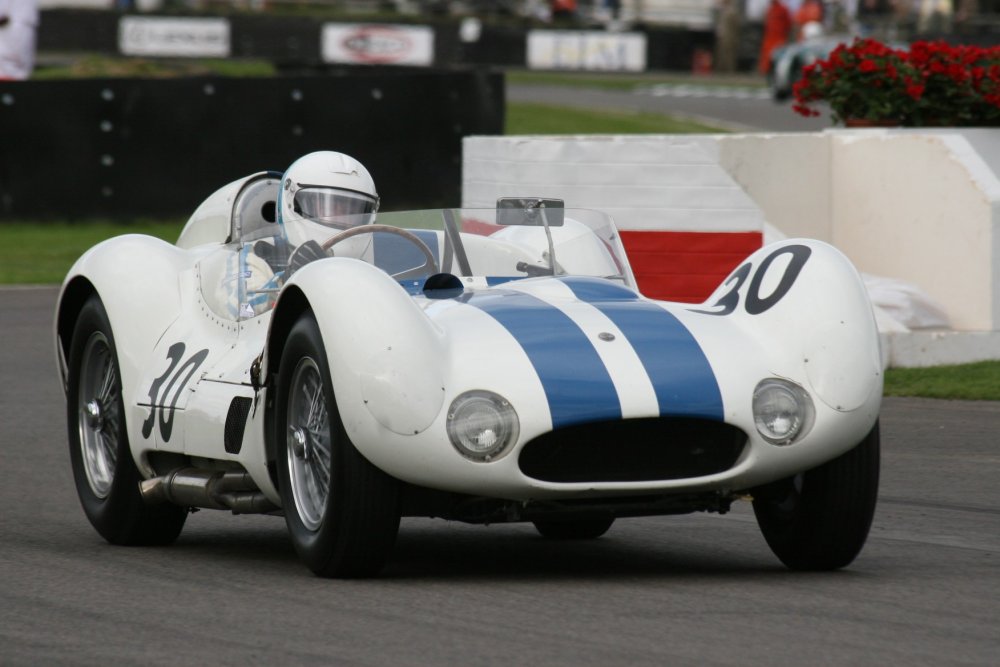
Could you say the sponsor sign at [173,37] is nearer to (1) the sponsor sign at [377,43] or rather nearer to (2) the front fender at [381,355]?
(1) the sponsor sign at [377,43]

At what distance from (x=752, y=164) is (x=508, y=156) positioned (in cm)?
149

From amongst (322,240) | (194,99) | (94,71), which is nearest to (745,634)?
(322,240)

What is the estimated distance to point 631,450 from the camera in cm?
550

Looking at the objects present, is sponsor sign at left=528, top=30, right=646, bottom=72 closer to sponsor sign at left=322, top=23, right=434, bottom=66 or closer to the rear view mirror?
sponsor sign at left=322, top=23, right=434, bottom=66

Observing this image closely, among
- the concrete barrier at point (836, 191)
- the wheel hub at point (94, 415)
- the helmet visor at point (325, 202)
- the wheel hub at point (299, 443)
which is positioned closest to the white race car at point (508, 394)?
the wheel hub at point (299, 443)

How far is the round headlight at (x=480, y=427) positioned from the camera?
5.39m

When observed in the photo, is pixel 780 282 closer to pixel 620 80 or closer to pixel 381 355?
pixel 381 355

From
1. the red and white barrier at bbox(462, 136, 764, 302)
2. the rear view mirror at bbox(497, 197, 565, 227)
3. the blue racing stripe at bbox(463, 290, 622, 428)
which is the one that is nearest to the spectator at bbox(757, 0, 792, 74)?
the red and white barrier at bbox(462, 136, 764, 302)

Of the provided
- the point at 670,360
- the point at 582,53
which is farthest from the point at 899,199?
the point at 582,53

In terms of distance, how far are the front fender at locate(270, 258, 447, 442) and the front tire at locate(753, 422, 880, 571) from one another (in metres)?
1.05

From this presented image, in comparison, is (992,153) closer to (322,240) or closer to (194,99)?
(322,240)

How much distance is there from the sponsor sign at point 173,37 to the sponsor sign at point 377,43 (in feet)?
6.98

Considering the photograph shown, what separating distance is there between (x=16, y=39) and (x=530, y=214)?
16.5 m

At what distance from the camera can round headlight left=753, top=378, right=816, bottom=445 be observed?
218 inches
